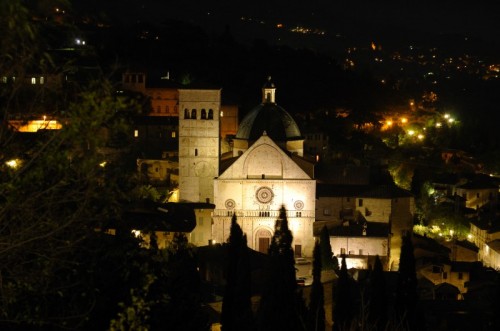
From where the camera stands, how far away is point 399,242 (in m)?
53.1

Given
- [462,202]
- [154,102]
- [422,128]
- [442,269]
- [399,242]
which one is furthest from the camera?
[422,128]

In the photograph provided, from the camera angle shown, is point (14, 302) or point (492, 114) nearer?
point (14, 302)

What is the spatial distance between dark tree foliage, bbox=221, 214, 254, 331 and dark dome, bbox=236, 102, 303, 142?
17074mm

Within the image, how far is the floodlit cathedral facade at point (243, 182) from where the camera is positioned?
48.5m

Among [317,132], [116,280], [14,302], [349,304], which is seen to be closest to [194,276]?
[349,304]

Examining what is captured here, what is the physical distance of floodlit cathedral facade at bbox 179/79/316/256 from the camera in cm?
4847

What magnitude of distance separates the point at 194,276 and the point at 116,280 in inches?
546

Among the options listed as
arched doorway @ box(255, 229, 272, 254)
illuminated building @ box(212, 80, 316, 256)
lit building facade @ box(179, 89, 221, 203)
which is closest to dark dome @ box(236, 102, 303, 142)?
lit building facade @ box(179, 89, 221, 203)

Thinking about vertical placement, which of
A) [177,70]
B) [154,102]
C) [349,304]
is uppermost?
[177,70]

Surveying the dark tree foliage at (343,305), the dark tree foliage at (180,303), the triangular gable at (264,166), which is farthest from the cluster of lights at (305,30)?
the dark tree foliage at (180,303)

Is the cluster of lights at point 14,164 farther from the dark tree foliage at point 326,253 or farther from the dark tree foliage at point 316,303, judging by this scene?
the dark tree foliage at point 326,253

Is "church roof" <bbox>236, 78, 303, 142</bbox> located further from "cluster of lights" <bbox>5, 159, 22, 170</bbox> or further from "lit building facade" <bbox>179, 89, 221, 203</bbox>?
"cluster of lights" <bbox>5, 159, 22, 170</bbox>

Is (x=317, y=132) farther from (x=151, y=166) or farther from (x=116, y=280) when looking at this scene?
(x=116, y=280)

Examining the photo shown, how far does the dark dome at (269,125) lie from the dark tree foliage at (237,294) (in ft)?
56.0
